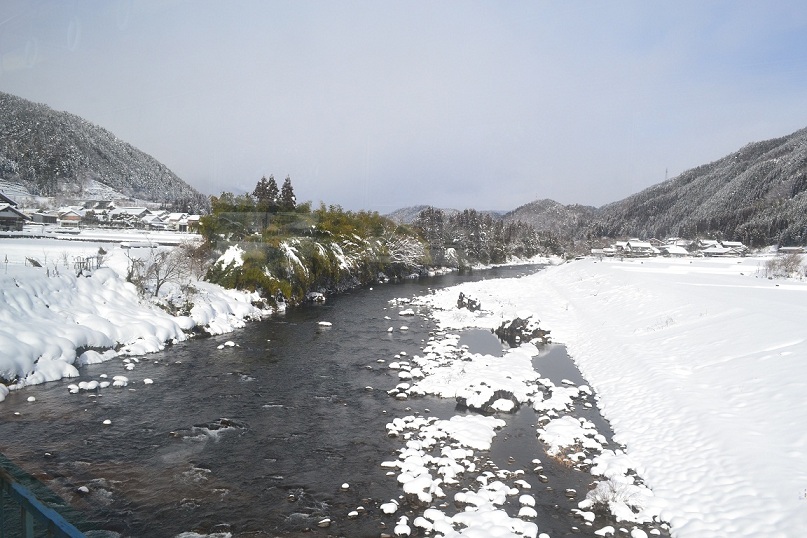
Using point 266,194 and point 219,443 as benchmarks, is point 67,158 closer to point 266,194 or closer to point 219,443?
point 266,194

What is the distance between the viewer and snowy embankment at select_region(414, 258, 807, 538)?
23.7 feet

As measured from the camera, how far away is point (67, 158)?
34406 millimetres

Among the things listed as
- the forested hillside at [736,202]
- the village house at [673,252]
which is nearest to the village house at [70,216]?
the village house at [673,252]

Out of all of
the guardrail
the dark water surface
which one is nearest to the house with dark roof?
the dark water surface

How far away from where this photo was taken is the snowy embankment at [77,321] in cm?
1304

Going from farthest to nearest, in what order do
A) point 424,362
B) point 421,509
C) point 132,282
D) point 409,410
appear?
point 132,282 → point 424,362 → point 409,410 → point 421,509

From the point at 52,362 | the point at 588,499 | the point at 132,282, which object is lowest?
the point at 588,499

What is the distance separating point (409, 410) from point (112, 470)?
22.5 ft

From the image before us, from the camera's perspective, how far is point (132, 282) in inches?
814

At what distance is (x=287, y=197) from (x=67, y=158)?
17.2 metres

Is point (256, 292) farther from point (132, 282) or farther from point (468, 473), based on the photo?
point (468, 473)

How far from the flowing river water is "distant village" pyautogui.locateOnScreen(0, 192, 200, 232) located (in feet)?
63.3

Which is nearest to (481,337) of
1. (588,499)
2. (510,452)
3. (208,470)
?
(510,452)

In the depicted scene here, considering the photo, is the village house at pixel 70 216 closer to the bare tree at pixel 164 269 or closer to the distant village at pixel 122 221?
the distant village at pixel 122 221
